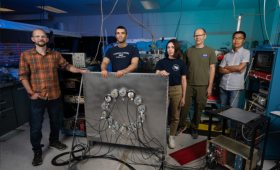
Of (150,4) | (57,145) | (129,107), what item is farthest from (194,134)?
(150,4)

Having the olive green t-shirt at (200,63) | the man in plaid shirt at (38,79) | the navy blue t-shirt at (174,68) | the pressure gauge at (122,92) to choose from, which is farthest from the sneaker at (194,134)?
the man in plaid shirt at (38,79)

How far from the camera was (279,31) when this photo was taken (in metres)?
3.83

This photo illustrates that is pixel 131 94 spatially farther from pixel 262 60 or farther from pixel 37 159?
pixel 262 60

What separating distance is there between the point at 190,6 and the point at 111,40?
2901mm

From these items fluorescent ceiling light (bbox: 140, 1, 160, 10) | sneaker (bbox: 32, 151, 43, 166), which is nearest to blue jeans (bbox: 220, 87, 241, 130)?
sneaker (bbox: 32, 151, 43, 166)

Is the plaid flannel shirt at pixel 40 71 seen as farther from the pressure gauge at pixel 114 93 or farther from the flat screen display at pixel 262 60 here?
the flat screen display at pixel 262 60

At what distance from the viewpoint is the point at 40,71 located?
6.33 feet

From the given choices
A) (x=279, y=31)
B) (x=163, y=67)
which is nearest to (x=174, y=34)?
(x=279, y=31)

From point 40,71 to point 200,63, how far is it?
2113 millimetres

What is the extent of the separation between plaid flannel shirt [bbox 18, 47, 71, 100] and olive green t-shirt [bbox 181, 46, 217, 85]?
1873 millimetres

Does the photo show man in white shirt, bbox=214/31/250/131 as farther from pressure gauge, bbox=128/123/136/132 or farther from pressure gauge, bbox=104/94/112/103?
pressure gauge, bbox=104/94/112/103

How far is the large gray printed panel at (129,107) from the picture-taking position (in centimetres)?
184

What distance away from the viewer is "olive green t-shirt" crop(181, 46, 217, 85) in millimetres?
2328

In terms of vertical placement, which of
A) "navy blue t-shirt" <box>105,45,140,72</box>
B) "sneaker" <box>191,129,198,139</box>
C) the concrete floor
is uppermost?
"navy blue t-shirt" <box>105,45,140,72</box>
